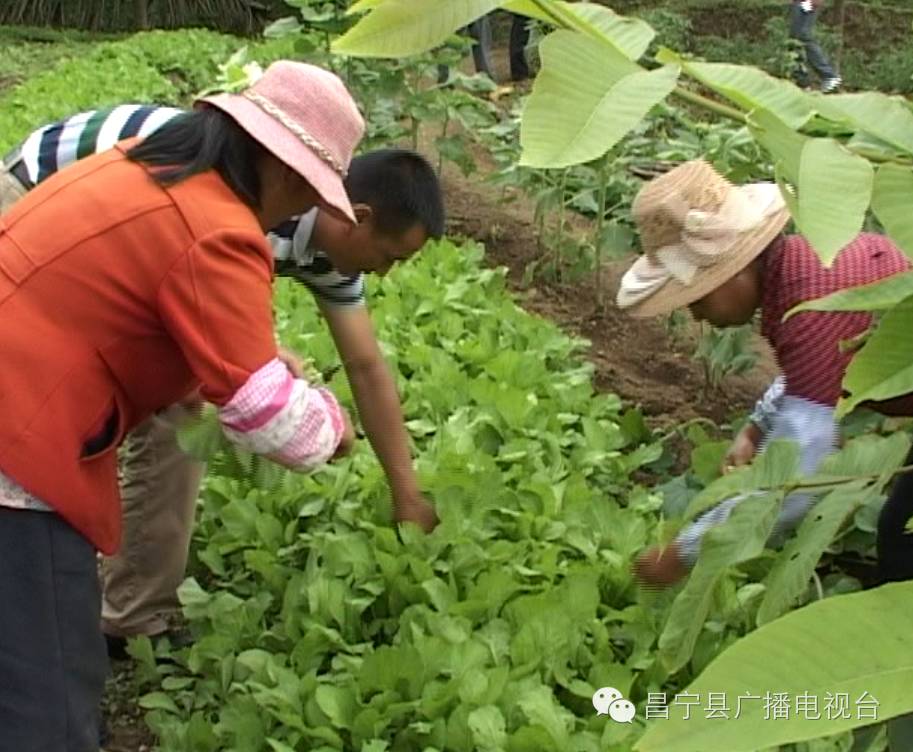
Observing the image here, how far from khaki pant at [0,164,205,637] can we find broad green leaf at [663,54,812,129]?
6.96ft

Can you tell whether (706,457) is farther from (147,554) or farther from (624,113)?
(624,113)

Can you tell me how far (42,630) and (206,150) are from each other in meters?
0.81

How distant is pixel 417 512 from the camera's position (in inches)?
120

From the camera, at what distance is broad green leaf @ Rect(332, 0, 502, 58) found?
76 cm

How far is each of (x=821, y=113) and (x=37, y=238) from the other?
1.41 metres

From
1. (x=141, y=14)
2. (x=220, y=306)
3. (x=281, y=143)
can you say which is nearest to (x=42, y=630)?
(x=220, y=306)

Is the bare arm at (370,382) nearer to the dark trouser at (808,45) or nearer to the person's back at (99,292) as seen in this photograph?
the person's back at (99,292)

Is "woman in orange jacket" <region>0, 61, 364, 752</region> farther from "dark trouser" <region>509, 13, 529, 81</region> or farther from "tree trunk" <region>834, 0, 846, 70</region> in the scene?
"tree trunk" <region>834, 0, 846, 70</region>

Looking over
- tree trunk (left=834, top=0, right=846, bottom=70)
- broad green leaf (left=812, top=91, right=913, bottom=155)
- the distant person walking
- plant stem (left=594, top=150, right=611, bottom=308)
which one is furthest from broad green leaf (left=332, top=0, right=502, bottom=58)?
tree trunk (left=834, top=0, right=846, bottom=70)

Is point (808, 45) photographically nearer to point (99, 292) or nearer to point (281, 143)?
point (281, 143)

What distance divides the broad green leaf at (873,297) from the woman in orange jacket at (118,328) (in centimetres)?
118

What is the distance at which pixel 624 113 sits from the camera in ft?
2.27

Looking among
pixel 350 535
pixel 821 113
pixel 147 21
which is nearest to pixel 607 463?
pixel 350 535

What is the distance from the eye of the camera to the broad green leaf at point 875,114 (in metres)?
0.85
